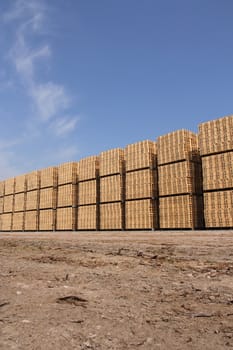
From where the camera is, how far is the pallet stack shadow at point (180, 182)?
44.5 ft

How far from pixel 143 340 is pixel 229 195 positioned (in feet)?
35.3

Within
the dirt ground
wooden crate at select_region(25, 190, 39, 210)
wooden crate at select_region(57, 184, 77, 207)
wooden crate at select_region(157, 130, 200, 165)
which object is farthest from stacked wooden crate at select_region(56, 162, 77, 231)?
the dirt ground

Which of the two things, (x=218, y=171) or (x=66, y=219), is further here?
(x=66, y=219)

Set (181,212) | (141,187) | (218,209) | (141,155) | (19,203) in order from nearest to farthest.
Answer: (218,209) → (181,212) → (141,187) → (141,155) → (19,203)

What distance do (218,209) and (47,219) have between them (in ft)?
43.0

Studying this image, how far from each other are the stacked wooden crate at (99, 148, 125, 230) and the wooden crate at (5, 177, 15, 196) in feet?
38.3

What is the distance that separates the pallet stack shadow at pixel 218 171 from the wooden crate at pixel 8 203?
1850 cm

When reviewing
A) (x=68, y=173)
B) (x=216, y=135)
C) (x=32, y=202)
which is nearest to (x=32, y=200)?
(x=32, y=202)

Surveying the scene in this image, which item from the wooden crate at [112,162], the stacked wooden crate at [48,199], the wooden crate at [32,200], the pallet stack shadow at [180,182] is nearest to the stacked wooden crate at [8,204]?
the wooden crate at [32,200]

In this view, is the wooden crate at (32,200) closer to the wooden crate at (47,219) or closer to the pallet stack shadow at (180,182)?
the wooden crate at (47,219)

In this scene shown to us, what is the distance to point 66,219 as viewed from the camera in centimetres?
1973

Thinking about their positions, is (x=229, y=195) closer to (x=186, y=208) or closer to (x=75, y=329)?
(x=186, y=208)

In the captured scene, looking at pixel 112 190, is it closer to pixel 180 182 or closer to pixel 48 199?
pixel 180 182

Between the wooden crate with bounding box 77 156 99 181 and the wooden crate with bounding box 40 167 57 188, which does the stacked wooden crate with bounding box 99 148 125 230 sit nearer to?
the wooden crate with bounding box 77 156 99 181
